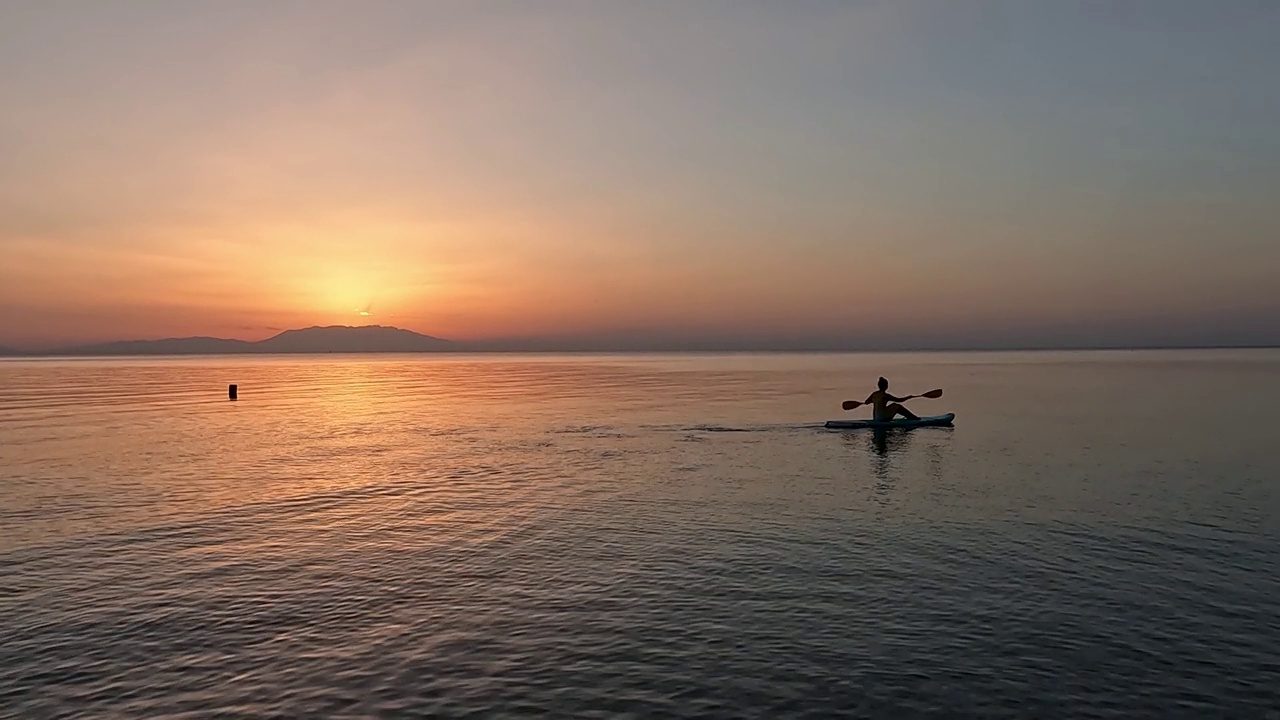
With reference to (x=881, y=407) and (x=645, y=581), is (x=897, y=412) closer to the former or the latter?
(x=881, y=407)

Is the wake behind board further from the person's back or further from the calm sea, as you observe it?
the calm sea

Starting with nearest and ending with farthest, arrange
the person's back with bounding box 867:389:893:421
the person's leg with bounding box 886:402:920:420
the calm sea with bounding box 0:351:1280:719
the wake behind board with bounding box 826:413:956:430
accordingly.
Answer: the calm sea with bounding box 0:351:1280:719 → the wake behind board with bounding box 826:413:956:430 → the person's back with bounding box 867:389:893:421 → the person's leg with bounding box 886:402:920:420

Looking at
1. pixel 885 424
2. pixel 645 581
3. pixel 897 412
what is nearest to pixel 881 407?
pixel 885 424

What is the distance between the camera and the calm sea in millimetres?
16203

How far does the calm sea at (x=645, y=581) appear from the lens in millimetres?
16203

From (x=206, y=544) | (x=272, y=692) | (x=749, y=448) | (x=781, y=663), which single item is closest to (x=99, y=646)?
(x=272, y=692)

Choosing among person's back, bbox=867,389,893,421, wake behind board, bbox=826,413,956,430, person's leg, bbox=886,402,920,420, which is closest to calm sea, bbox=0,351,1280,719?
wake behind board, bbox=826,413,956,430

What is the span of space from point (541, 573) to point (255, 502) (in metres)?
17.8

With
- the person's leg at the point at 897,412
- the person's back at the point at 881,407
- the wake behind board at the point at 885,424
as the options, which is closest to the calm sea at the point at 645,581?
the wake behind board at the point at 885,424

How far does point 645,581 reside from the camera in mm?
23359

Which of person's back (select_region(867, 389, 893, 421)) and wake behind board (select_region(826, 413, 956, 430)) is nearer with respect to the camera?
wake behind board (select_region(826, 413, 956, 430))

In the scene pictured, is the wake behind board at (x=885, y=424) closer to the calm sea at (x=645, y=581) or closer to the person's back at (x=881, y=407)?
the person's back at (x=881, y=407)

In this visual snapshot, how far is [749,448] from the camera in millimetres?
51469

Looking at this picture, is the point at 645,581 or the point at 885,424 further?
the point at 885,424
